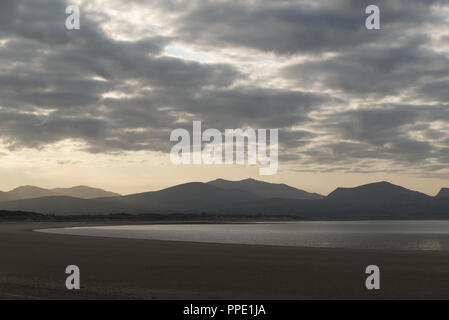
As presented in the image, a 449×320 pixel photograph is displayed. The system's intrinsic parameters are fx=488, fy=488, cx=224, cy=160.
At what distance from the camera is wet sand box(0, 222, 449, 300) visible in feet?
58.7

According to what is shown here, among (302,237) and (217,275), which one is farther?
(302,237)

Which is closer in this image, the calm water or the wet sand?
the wet sand

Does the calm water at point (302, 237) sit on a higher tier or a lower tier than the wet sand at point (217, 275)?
lower

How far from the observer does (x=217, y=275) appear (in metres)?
23.2

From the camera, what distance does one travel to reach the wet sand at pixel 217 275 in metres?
17.9

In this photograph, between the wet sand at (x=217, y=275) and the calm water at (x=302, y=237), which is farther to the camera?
Answer: the calm water at (x=302, y=237)

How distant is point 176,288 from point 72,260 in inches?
458

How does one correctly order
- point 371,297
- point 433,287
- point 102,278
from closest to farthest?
point 371,297 → point 433,287 → point 102,278

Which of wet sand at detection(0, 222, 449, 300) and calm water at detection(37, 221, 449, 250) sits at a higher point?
wet sand at detection(0, 222, 449, 300)

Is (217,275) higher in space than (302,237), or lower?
higher
